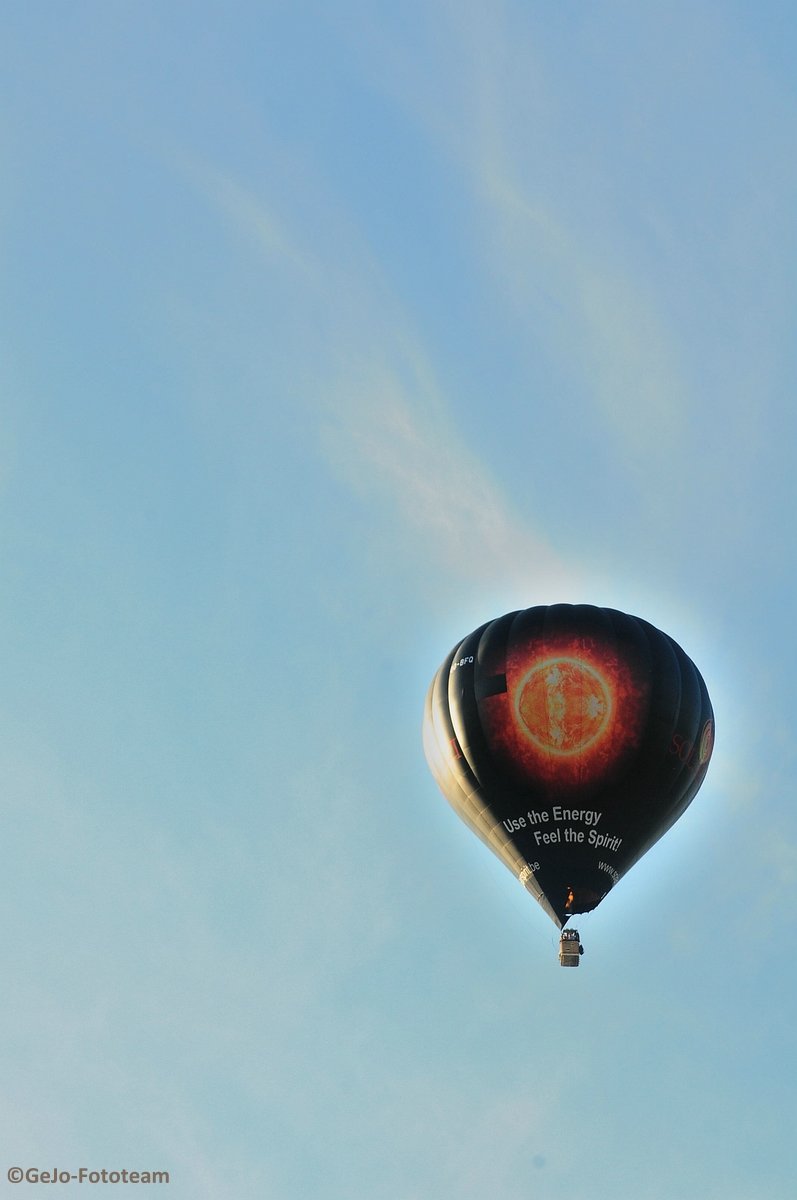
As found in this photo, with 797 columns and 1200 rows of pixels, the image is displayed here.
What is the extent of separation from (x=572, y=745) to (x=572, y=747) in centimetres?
5

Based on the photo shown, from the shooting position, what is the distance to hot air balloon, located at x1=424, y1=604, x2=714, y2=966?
63.4 m

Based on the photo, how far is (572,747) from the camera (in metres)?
63.5

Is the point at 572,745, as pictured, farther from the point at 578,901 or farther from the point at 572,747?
the point at 578,901

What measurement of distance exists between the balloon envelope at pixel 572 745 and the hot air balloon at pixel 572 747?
3 centimetres

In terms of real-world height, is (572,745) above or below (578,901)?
above

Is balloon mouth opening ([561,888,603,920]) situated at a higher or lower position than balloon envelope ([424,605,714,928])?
lower

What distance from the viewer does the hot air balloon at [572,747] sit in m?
63.4

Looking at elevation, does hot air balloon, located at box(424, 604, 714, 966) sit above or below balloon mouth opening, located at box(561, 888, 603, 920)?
above

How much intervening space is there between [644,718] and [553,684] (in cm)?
257

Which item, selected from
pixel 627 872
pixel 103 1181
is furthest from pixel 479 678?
pixel 103 1181

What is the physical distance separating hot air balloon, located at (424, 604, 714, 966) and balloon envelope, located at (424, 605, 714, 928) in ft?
0.09

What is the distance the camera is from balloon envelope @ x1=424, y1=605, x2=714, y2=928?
6347cm

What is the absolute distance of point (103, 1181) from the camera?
209 ft

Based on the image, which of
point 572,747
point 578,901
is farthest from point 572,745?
point 578,901
